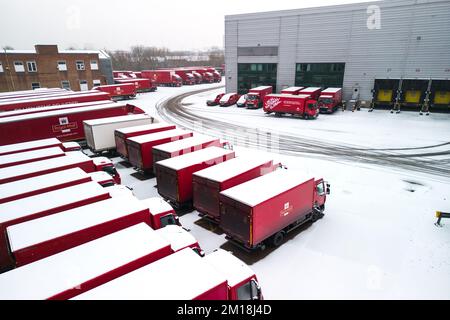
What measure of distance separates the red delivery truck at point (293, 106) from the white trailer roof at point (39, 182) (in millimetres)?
27477

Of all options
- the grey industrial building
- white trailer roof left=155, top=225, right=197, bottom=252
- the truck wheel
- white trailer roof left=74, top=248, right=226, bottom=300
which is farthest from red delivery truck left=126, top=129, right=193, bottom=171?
the grey industrial building

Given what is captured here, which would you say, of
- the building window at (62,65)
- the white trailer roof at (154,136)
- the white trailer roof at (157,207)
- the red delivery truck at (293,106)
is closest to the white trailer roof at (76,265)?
the white trailer roof at (157,207)

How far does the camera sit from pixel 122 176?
19.1 metres

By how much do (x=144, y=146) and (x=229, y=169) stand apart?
7089mm


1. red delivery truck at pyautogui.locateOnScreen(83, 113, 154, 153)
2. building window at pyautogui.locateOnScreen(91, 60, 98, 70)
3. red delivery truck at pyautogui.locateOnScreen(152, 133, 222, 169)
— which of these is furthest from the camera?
building window at pyautogui.locateOnScreen(91, 60, 98, 70)

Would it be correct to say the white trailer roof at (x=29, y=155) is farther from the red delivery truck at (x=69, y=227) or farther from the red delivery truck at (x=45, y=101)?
the red delivery truck at (x=45, y=101)

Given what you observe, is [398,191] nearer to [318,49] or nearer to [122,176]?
[122,176]

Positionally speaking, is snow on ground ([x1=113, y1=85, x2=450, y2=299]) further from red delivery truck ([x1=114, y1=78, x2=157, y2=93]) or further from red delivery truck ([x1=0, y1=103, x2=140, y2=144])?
red delivery truck ([x1=114, y1=78, x2=157, y2=93])

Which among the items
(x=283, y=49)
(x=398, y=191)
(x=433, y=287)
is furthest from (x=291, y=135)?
(x=283, y=49)

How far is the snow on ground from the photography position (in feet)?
30.7

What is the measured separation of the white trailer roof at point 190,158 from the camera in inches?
557

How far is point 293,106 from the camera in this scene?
3484 centimetres

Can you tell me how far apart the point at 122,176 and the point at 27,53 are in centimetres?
4629

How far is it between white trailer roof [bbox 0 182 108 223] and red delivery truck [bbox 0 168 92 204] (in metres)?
0.59
